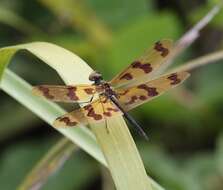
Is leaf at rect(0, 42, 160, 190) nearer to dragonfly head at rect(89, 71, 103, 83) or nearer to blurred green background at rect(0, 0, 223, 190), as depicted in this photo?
dragonfly head at rect(89, 71, 103, 83)

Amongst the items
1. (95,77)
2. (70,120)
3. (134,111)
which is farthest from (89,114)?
(134,111)

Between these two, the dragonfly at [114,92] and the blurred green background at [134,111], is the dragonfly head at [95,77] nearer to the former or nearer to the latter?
the dragonfly at [114,92]

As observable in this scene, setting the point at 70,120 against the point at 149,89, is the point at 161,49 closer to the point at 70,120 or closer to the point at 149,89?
the point at 149,89

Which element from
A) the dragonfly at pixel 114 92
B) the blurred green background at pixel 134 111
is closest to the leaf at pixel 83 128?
the dragonfly at pixel 114 92

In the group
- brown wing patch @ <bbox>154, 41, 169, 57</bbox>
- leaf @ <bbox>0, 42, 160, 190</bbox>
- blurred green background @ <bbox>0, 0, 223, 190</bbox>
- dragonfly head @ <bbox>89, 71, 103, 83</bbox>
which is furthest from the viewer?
blurred green background @ <bbox>0, 0, 223, 190</bbox>

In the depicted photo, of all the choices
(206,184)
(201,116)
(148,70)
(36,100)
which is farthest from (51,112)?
(201,116)

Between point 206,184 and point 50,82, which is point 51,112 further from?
point 50,82

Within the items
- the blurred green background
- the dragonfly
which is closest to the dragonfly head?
the dragonfly
